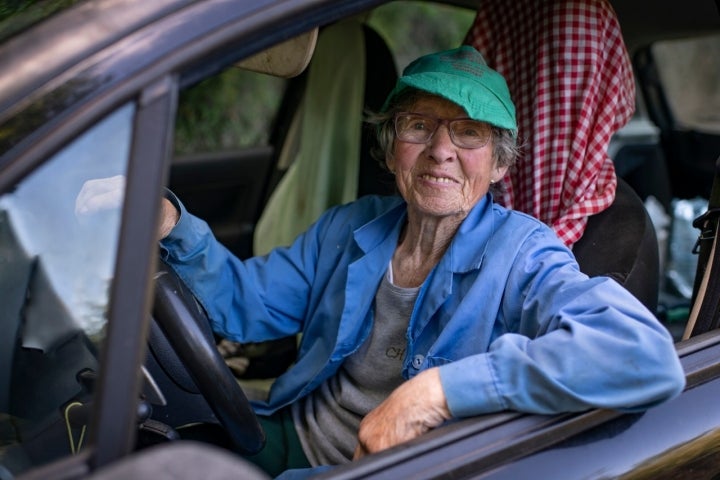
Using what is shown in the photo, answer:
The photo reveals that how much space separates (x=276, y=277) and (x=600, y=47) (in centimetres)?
103

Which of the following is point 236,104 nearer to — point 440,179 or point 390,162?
point 390,162

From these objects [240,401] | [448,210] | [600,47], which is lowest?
[240,401]

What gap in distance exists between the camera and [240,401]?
1.96 metres

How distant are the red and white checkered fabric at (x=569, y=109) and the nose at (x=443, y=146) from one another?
0.41 metres

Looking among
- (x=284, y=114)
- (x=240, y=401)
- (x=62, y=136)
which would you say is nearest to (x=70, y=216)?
(x=62, y=136)

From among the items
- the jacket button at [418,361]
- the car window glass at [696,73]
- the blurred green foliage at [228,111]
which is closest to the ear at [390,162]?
the jacket button at [418,361]

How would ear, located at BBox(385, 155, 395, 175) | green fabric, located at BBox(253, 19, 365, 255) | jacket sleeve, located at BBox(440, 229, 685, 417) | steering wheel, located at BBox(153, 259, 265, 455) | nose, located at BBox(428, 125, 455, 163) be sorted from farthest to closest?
green fabric, located at BBox(253, 19, 365, 255), ear, located at BBox(385, 155, 395, 175), nose, located at BBox(428, 125, 455, 163), steering wheel, located at BBox(153, 259, 265, 455), jacket sleeve, located at BBox(440, 229, 685, 417)

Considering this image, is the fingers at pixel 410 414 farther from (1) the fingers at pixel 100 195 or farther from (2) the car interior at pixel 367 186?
(2) the car interior at pixel 367 186

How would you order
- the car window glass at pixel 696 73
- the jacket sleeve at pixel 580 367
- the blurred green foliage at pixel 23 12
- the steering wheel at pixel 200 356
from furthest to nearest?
the car window glass at pixel 696 73 → the steering wheel at pixel 200 356 → the jacket sleeve at pixel 580 367 → the blurred green foliage at pixel 23 12

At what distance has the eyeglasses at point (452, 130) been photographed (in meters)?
2.22

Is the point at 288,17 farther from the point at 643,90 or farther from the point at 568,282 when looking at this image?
the point at 643,90

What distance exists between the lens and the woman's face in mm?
2223

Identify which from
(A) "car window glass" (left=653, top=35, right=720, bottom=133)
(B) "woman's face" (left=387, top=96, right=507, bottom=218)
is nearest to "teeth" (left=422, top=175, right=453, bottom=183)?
(B) "woman's face" (left=387, top=96, right=507, bottom=218)

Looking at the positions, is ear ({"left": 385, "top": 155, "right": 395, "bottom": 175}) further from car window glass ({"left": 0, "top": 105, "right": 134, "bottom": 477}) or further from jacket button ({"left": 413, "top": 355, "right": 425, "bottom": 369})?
car window glass ({"left": 0, "top": 105, "right": 134, "bottom": 477})
